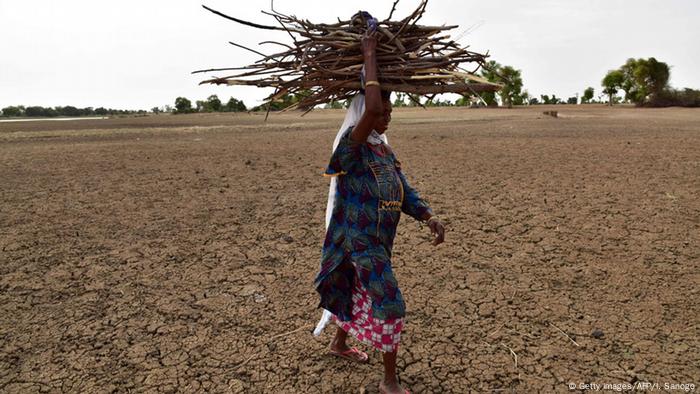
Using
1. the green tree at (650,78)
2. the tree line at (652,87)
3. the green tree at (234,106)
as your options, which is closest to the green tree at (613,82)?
the tree line at (652,87)

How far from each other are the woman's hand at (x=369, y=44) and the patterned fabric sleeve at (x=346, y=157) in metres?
0.39

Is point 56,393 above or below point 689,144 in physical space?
below

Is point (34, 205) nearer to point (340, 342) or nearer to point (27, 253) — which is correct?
point (27, 253)

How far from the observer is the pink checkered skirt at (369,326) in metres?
2.38

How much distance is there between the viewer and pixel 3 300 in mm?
3768

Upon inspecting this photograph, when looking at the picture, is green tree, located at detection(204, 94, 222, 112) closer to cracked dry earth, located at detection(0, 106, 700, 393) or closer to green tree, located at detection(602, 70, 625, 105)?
green tree, located at detection(602, 70, 625, 105)

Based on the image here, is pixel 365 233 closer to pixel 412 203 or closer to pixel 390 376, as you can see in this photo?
pixel 412 203

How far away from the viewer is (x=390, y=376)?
249cm

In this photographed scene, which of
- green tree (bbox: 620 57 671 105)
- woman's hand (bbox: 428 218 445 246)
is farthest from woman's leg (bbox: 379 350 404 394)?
green tree (bbox: 620 57 671 105)

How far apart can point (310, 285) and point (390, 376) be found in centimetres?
160

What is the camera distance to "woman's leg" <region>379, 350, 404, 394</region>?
246cm

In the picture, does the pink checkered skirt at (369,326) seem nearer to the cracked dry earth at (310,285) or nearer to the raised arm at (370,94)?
the cracked dry earth at (310,285)

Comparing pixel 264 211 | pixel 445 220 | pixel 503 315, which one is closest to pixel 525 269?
pixel 503 315

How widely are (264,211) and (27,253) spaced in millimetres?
2588
